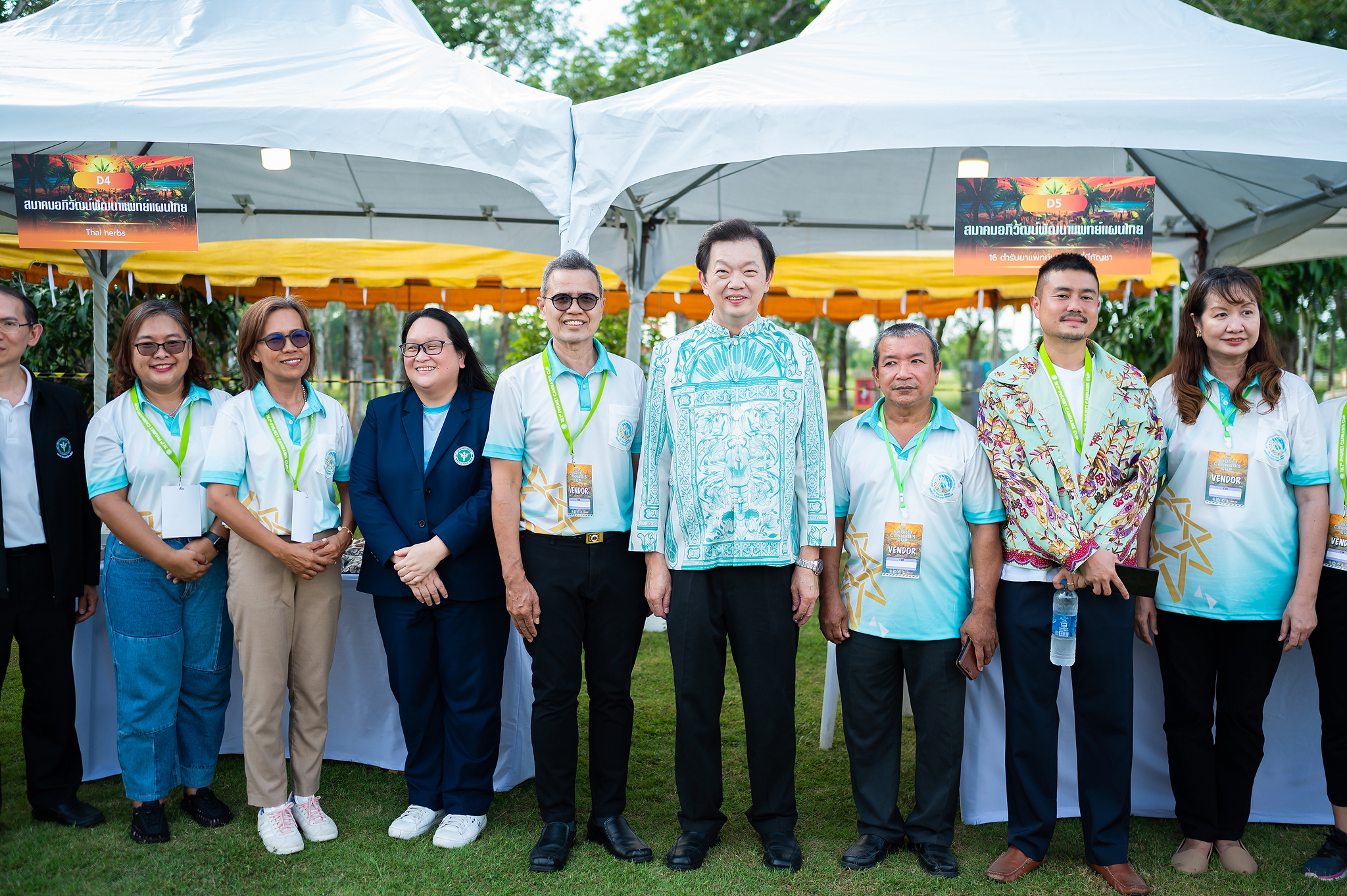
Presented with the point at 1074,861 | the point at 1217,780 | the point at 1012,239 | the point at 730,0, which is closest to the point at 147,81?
the point at 1012,239

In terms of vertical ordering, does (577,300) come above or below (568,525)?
above

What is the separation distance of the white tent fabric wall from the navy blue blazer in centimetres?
81

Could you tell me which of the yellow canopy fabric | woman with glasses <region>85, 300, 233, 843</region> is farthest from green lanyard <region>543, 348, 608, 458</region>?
the yellow canopy fabric

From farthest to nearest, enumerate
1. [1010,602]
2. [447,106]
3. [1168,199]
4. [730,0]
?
[730,0] → [1168,199] → [447,106] → [1010,602]

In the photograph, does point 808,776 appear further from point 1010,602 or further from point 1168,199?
point 1168,199

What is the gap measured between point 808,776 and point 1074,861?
0.98 m

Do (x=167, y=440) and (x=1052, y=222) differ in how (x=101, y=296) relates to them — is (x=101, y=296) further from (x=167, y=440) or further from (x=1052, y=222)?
(x=1052, y=222)

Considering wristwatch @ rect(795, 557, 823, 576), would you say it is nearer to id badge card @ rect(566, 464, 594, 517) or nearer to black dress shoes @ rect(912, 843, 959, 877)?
id badge card @ rect(566, 464, 594, 517)

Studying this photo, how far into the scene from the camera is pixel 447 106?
3.13m

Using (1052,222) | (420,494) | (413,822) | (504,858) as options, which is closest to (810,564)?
(420,494)

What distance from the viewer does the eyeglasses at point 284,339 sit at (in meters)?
2.74

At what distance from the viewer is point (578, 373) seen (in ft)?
8.83

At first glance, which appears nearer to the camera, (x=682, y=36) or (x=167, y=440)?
(x=167, y=440)

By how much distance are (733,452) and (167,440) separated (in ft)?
5.69
